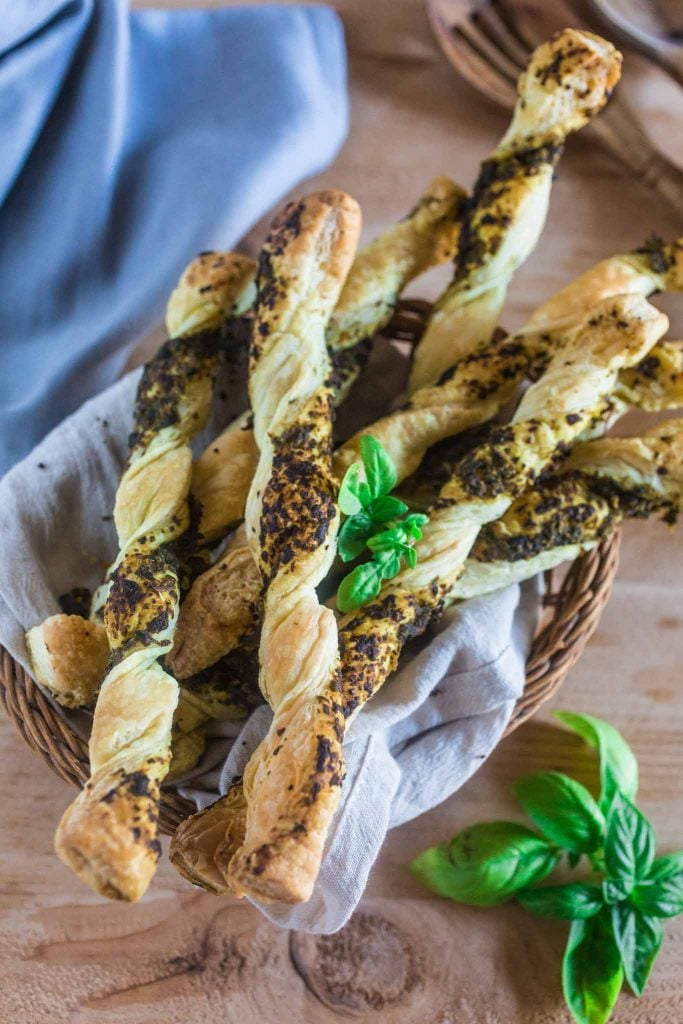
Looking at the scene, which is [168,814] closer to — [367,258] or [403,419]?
[403,419]

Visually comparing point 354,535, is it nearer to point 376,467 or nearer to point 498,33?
point 376,467

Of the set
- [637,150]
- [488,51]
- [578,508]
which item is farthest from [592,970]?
[488,51]

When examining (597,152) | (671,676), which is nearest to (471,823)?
(671,676)

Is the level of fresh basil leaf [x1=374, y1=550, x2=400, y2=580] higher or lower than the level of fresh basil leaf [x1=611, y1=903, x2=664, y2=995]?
higher

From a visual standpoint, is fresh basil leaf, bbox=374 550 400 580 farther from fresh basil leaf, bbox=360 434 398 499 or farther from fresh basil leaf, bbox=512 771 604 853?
fresh basil leaf, bbox=512 771 604 853

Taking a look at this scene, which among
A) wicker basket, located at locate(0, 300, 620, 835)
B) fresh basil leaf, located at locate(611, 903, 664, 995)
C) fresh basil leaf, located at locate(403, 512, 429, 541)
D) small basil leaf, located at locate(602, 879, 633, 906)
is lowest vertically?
fresh basil leaf, located at locate(611, 903, 664, 995)

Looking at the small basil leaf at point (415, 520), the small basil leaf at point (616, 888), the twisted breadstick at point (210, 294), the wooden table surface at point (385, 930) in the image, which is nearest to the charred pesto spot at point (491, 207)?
the twisted breadstick at point (210, 294)

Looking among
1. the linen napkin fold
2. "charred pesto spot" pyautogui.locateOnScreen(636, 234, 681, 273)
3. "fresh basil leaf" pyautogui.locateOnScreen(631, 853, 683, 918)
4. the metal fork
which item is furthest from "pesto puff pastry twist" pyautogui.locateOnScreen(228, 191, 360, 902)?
the metal fork
